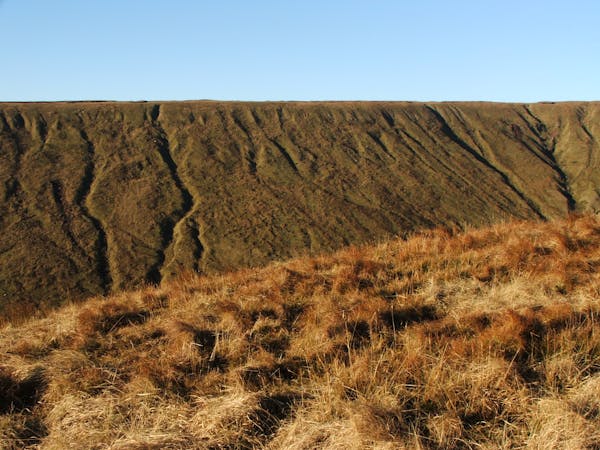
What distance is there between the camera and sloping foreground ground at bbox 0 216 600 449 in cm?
405

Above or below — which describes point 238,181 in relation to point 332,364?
below

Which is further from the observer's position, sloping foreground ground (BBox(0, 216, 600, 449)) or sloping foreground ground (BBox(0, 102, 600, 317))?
sloping foreground ground (BBox(0, 102, 600, 317))

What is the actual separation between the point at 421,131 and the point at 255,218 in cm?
5746

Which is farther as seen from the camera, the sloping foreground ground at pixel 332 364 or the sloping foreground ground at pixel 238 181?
the sloping foreground ground at pixel 238 181

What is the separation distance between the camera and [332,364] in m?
5.03

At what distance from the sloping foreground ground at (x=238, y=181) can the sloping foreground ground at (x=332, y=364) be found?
171 feet

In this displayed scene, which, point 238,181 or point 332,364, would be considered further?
point 238,181

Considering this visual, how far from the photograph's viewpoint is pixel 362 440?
379 centimetres

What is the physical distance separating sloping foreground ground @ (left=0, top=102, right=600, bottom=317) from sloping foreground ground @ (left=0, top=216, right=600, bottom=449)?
5206 centimetres

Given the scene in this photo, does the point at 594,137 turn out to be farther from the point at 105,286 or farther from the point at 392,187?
the point at 105,286

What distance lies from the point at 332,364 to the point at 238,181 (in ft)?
278

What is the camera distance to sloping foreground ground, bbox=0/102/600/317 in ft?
226

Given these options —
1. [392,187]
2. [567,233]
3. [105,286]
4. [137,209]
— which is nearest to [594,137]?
[392,187]

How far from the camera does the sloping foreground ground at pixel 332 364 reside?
4.05m
